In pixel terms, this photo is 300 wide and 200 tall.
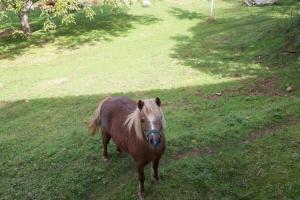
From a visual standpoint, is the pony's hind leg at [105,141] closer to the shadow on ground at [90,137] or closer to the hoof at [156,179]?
the shadow on ground at [90,137]

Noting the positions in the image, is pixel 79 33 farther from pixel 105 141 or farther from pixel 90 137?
pixel 105 141

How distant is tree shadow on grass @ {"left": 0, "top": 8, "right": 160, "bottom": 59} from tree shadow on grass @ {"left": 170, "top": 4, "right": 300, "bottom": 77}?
4.48 meters

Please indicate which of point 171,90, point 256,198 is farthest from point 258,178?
point 171,90

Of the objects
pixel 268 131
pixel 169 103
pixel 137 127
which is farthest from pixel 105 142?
pixel 169 103

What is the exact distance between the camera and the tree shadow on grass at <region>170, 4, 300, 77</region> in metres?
15.9

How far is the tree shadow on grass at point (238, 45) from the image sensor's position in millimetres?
15909

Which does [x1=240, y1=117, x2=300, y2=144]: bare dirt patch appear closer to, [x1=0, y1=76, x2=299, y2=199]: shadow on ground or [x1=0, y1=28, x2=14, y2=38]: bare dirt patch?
[x1=0, y1=76, x2=299, y2=199]: shadow on ground

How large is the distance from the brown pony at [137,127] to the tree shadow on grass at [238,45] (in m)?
7.55

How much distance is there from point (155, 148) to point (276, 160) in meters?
3.38

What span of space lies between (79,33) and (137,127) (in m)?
20.1

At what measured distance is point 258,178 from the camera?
819 centimetres

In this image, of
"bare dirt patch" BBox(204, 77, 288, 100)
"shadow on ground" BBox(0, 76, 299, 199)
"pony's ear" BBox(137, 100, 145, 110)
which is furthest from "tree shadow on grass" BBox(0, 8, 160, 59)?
"pony's ear" BBox(137, 100, 145, 110)

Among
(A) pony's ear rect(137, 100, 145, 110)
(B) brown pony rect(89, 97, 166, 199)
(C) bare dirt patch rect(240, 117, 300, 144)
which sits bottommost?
(C) bare dirt patch rect(240, 117, 300, 144)


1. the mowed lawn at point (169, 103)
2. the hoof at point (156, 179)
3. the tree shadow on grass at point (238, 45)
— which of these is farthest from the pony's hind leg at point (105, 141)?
the tree shadow on grass at point (238, 45)
